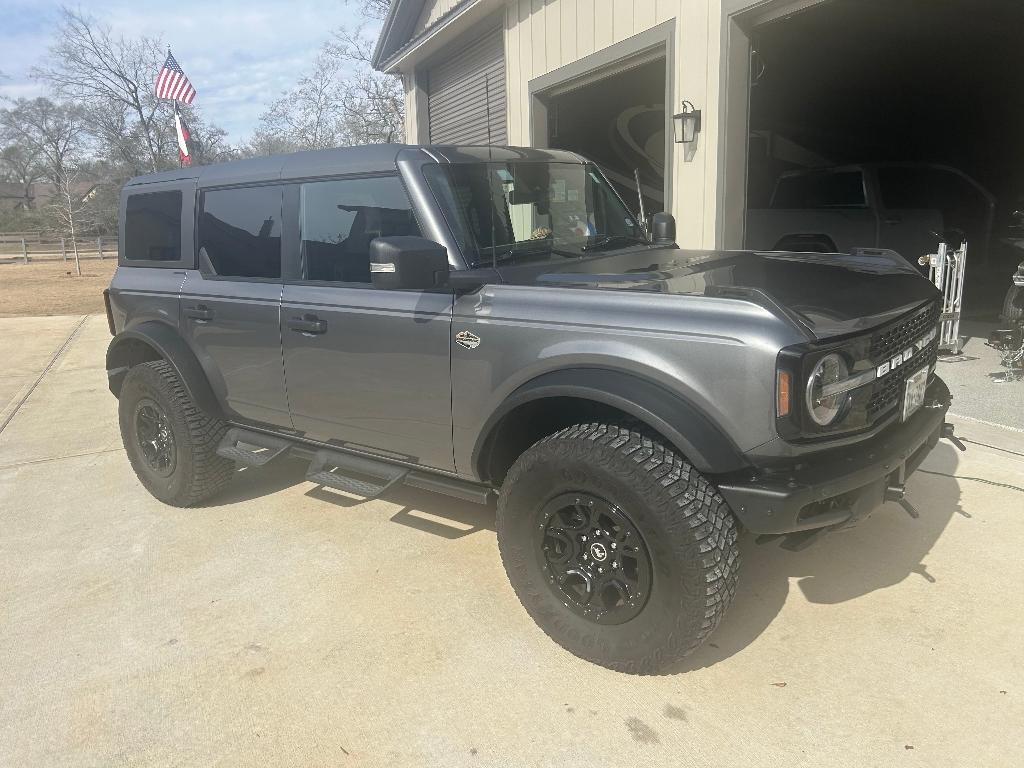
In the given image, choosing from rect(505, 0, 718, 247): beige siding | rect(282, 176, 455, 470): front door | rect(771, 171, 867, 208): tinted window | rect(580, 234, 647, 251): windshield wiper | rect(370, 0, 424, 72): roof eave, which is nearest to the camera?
rect(282, 176, 455, 470): front door

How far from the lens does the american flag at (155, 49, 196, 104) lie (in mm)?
17391

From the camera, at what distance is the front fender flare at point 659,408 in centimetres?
236

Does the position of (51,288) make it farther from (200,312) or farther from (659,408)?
(659,408)

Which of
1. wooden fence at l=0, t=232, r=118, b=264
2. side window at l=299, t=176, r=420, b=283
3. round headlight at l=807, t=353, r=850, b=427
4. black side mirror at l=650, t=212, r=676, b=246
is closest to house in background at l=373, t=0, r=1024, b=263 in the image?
black side mirror at l=650, t=212, r=676, b=246

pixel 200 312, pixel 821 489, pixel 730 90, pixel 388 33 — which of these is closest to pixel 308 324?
pixel 200 312

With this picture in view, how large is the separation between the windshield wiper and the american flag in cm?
1657

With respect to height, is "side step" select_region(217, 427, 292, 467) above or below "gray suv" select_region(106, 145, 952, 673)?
below

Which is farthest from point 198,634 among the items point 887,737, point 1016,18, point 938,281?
point 1016,18

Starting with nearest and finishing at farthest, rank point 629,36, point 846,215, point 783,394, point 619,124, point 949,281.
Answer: point 783,394 < point 949,281 < point 629,36 < point 846,215 < point 619,124

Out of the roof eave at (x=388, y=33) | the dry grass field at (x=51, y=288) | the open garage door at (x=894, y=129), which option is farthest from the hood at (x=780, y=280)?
the dry grass field at (x=51, y=288)

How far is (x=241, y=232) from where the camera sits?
388 centimetres

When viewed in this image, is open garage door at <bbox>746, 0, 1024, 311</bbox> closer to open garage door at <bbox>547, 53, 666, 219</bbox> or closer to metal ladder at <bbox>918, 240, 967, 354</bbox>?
open garage door at <bbox>547, 53, 666, 219</bbox>

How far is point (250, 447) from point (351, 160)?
5.25ft

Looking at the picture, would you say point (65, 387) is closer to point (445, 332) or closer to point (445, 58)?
point (445, 332)
